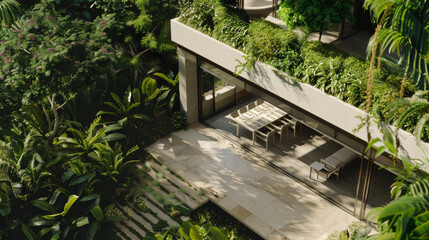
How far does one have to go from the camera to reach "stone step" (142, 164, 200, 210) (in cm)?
1792

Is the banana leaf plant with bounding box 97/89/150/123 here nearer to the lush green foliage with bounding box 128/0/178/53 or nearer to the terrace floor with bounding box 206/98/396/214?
the lush green foliage with bounding box 128/0/178/53

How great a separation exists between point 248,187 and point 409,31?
8053 millimetres

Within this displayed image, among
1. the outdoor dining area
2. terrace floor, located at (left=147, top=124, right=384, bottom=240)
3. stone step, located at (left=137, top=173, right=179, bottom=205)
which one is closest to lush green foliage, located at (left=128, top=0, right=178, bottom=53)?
terrace floor, located at (left=147, top=124, right=384, bottom=240)

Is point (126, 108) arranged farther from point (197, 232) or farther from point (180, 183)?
point (197, 232)

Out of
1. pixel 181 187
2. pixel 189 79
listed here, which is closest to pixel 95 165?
pixel 181 187

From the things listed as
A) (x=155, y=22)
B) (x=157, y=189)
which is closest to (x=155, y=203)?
(x=157, y=189)

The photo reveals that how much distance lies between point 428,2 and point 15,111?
1145cm

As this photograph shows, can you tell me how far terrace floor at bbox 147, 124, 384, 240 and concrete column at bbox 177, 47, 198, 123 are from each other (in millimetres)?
667

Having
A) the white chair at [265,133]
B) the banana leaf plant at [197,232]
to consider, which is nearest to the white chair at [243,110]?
the white chair at [265,133]

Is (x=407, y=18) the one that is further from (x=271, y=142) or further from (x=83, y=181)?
(x=83, y=181)

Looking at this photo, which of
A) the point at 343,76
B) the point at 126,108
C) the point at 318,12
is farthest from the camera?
the point at 126,108

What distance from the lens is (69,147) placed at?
61.1 feet

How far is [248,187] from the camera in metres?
18.3

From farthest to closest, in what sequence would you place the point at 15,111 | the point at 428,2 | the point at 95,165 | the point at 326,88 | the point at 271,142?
the point at 271,142 < the point at 95,165 < the point at 15,111 < the point at 326,88 < the point at 428,2
